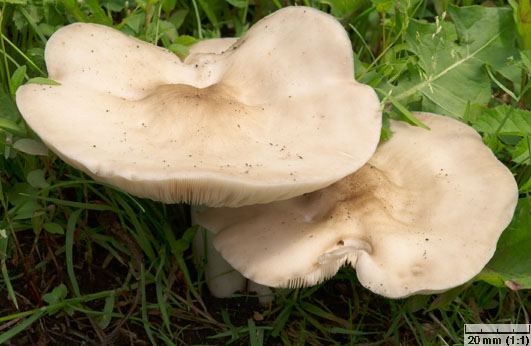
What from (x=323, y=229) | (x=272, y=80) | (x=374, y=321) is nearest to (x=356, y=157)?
(x=323, y=229)

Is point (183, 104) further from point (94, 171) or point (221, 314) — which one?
point (221, 314)

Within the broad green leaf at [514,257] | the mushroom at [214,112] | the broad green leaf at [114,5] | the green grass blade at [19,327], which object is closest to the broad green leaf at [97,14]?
the mushroom at [214,112]

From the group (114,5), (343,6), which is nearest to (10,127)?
(114,5)

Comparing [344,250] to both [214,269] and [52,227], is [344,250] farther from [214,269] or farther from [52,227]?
[52,227]

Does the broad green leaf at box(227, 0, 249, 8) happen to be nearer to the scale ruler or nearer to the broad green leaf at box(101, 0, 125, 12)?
the broad green leaf at box(101, 0, 125, 12)

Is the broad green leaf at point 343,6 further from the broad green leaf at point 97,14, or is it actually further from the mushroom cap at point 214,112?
the broad green leaf at point 97,14

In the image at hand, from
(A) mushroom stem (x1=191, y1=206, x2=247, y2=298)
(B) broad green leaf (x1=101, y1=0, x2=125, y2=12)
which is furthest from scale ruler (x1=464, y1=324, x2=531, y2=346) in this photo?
(B) broad green leaf (x1=101, y1=0, x2=125, y2=12)

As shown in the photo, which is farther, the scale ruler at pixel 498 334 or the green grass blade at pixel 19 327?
the scale ruler at pixel 498 334
